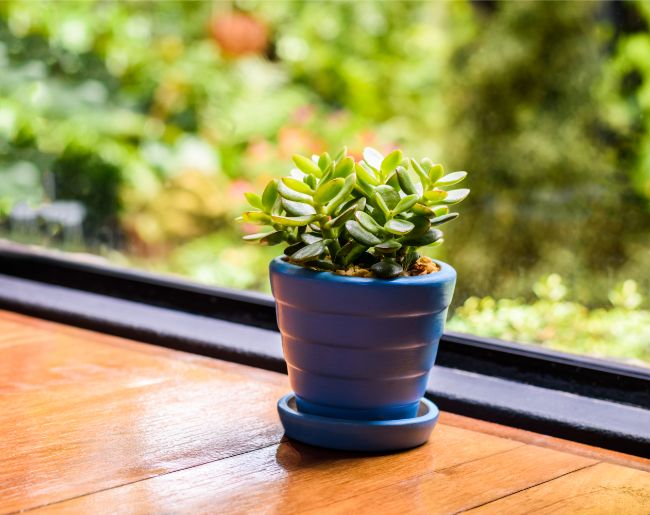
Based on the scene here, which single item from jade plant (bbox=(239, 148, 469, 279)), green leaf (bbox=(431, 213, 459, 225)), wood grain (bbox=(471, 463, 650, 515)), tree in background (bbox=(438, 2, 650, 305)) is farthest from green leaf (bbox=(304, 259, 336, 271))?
tree in background (bbox=(438, 2, 650, 305))

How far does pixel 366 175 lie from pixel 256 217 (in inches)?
4.4

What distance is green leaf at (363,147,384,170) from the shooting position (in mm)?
816

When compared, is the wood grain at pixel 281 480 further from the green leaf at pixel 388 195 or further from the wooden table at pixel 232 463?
the green leaf at pixel 388 195

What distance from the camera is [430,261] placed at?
834mm

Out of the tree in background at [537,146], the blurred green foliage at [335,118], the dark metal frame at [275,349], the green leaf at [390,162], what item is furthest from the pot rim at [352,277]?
the tree in background at [537,146]

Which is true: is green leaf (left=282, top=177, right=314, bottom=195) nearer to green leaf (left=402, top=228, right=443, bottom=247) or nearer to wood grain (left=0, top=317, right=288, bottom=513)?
green leaf (left=402, top=228, right=443, bottom=247)

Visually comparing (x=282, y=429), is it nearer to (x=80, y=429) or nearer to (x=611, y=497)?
(x=80, y=429)

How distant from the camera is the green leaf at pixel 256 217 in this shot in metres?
0.81

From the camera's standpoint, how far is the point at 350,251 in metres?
0.80

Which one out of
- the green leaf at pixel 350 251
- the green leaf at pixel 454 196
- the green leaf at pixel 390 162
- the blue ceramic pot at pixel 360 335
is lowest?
the blue ceramic pot at pixel 360 335

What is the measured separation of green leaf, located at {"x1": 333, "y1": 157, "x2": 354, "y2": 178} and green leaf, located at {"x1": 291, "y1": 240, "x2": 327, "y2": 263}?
0.22ft

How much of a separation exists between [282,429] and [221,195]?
2262 mm

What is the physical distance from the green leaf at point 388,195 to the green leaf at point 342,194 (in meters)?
0.02

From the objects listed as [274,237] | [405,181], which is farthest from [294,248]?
[405,181]
